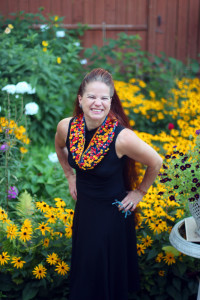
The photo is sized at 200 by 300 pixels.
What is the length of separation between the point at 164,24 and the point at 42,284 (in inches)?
199

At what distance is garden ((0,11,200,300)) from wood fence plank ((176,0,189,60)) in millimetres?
235

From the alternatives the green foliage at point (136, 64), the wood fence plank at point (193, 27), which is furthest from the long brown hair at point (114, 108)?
the wood fence plank at point (193, 27)

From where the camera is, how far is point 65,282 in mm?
2721

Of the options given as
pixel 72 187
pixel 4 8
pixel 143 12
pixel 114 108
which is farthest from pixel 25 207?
pixel 143 12

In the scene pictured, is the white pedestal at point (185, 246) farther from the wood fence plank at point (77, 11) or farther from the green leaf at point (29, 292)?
the wood fence plank at point (77, 11)

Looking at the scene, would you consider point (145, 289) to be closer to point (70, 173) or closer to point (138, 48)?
point (70, 173)

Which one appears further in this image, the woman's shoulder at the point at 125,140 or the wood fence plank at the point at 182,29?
the wood fence plank at the point at 182,29

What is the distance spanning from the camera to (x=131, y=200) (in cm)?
225

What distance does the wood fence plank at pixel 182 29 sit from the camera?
6.43 metres

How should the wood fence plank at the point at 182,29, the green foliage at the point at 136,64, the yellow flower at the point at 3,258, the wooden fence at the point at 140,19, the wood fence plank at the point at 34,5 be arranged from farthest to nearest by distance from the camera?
1. the wood fence plank at the point at 182,29
2. the wooden fence at the point at 140,19
3. the wood fence plank at the point at 34,5
4. the green foliage at the point at 136,64
5. the yellow flower at the point at 3,258

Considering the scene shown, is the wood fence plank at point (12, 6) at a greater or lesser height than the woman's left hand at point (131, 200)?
greater

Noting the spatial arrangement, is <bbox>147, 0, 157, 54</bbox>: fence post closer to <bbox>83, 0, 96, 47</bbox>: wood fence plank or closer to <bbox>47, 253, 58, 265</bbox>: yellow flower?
<bbox>83, 0, 96, 47</bbox>: wood fence plank

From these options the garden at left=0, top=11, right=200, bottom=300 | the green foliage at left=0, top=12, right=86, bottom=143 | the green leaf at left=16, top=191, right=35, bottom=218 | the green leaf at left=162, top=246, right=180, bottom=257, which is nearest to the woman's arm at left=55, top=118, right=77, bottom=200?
the garden at left=0, top=11, right=200, bottom=300

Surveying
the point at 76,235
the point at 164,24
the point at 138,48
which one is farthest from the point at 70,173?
the point at 164,24
